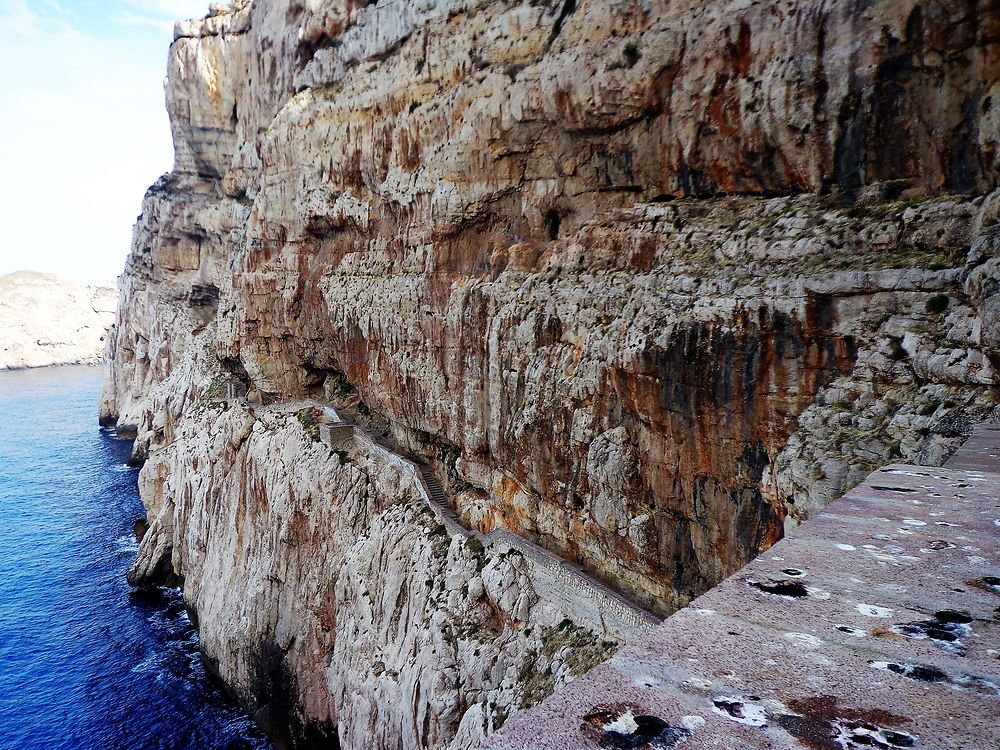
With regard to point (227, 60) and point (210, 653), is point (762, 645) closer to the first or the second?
point (210, 653)

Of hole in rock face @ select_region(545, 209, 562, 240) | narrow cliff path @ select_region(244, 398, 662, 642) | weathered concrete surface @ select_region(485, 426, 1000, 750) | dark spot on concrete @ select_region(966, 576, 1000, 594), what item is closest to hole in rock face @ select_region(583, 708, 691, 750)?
weathered concrete surface @ select_region(485, 426, 1000, 750)

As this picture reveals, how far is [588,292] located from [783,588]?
663 inches

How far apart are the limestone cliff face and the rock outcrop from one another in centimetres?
14226

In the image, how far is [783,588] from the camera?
4594mm

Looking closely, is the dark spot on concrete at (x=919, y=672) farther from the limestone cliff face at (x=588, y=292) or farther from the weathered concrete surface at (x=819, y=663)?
the limestone cliff face at (x=588, y=292)

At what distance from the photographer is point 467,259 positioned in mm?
27562

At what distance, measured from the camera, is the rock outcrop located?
157 m

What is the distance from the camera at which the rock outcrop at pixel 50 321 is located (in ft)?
516

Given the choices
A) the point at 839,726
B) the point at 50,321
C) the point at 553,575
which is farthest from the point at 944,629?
the point at 50,321

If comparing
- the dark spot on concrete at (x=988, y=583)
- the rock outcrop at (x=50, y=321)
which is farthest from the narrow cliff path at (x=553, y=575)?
the rock outcrop at (x=50, y=321)

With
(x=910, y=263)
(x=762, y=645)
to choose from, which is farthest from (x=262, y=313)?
(x=762, y=645)

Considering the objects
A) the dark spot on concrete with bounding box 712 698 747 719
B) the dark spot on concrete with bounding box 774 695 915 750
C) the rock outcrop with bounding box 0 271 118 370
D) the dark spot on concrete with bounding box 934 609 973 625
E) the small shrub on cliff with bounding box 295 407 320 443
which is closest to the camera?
the dark spot on concrete with bounding box 774 695 915 750

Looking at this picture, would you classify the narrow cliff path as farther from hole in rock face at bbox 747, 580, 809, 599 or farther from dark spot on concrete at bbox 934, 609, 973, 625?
dark spot on concrete at bbox 934, 609, 973, 625

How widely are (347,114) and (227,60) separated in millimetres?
34486
